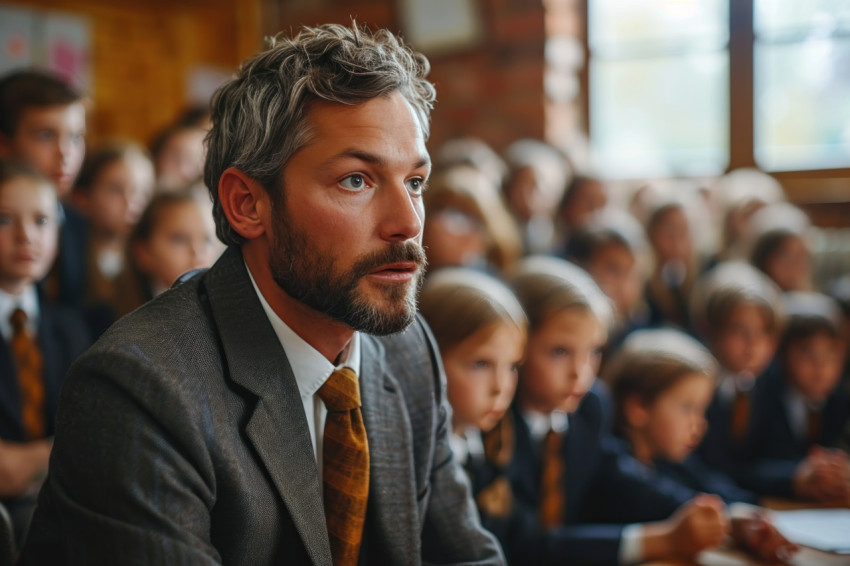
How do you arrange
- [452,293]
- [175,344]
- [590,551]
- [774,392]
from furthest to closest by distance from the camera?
[774,392] < [452,293] < [590,551] < [175,344]

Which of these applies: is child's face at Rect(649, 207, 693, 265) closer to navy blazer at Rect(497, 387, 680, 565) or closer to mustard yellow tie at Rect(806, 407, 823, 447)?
mustard yellow tie at Rect(806, 407, 823, 447)

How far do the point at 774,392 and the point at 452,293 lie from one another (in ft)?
4.38

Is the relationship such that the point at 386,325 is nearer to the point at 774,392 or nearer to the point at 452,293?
the point at 452,293

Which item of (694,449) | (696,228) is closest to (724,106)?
(696,228)

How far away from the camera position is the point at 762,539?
1560 millimetres

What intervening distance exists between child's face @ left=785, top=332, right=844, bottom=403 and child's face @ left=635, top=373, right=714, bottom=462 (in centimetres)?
67

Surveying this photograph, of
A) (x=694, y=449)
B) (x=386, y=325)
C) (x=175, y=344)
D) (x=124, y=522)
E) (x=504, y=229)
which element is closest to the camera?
(x=124, y=522)

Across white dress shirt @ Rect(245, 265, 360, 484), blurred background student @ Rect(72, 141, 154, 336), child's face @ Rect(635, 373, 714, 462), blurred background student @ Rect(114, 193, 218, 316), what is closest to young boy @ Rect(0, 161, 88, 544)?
blurred background student @ Rect(114, 193, 218, 316)

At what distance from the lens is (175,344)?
0.95 meters

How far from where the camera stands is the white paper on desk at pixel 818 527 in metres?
1.51

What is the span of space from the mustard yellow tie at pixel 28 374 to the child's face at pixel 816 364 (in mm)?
2148

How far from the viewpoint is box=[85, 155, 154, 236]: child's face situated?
293 cm

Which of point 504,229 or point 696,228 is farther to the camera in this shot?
point 696,228

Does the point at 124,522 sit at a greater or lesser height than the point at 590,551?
greater
